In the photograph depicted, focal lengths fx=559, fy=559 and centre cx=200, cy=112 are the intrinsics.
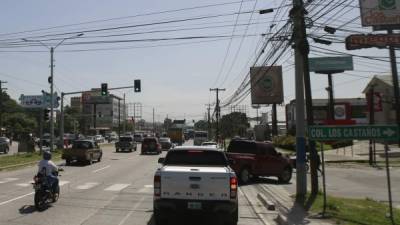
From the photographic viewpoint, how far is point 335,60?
244 ft

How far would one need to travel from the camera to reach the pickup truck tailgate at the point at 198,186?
11.8 m

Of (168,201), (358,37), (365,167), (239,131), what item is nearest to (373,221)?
(168,201)

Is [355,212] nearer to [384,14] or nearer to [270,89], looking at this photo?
[384,14]

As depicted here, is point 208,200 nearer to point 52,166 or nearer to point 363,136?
point 363,136

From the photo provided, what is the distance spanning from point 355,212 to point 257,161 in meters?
11.3

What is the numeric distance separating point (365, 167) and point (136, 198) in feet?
78.3

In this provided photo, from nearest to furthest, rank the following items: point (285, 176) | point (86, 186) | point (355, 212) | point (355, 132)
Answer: point (355, 132) < point (355, 212) < point (86, 186) < point (285, 176)

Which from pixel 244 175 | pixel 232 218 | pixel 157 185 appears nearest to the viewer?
pixel 157 185

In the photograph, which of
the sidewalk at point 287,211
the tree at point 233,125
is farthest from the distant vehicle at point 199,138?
the sidewalk at point 287,211

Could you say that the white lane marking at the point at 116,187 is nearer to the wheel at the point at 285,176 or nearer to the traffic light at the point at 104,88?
the wheel at the point at 285,176

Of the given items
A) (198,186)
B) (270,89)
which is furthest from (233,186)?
(270,89)

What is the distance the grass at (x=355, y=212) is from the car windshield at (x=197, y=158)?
3.08 m

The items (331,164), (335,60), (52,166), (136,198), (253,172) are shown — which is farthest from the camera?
(335,60)

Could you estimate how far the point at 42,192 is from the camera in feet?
50.0
